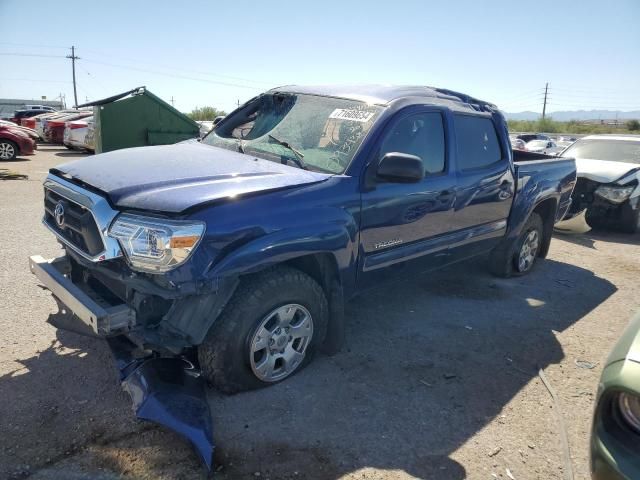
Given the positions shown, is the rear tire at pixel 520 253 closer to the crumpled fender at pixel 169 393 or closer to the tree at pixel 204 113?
the crumpled fender at pixel 169 393

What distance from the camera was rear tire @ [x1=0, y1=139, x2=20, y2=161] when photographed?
13956mm

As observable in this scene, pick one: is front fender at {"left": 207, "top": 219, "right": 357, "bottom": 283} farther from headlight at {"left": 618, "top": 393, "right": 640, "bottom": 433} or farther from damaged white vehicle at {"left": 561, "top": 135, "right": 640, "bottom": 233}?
damaged white vehicle at {"left": 561, "top": 135, "right": 640, "bottom": 233}

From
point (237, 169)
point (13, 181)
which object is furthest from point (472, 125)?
point (13, 181)

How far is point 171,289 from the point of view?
2.59 metres

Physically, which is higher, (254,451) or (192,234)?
(192,234)

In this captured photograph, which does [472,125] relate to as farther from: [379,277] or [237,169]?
[237,169]

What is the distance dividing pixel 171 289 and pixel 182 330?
0.27 meters

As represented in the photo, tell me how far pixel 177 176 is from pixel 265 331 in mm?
1081

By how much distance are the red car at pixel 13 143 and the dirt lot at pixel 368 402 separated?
10.9m

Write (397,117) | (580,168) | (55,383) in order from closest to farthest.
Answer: (55,383)
(397,117)
(580,168)

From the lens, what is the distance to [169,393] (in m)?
2.74

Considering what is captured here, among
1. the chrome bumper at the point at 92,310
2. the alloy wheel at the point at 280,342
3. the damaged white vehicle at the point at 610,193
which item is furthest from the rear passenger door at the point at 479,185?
the damaged white vehicle at the point at 610,193

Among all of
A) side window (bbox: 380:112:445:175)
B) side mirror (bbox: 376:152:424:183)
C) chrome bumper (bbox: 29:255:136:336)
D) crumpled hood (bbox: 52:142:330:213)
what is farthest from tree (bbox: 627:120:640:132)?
chrome bumper (bbox: 29:255:136:336)

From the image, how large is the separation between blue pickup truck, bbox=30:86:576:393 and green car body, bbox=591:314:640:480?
167cm
